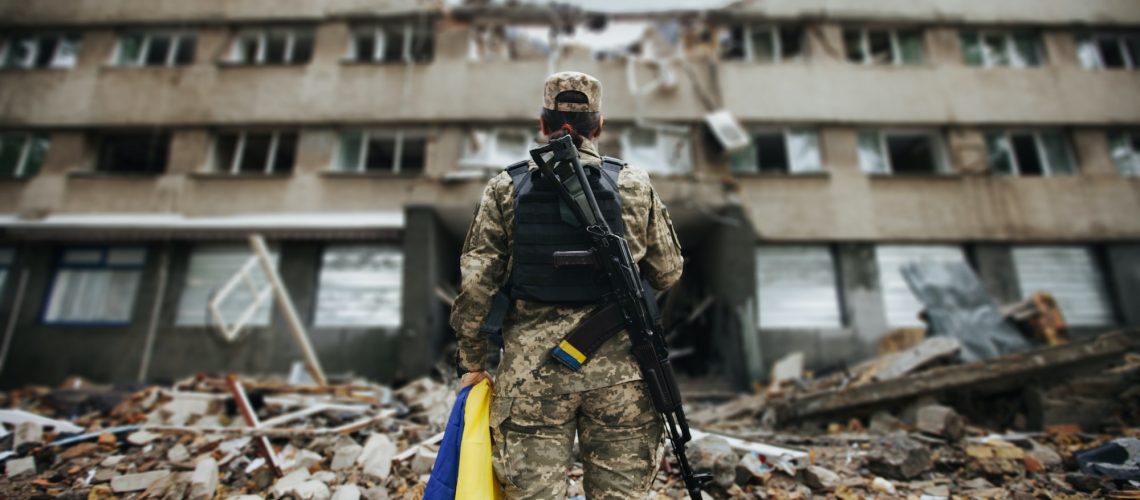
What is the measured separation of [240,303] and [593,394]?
10138mm

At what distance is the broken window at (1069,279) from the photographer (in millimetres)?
9766

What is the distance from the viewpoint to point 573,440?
192cm

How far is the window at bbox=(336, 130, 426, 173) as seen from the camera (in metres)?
10.6

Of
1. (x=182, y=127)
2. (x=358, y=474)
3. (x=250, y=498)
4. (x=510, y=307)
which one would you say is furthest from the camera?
(x=182, y=127)

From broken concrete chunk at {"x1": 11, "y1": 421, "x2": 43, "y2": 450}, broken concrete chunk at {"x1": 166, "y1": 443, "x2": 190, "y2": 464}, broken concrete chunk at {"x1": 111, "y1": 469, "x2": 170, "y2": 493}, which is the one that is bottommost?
broken concrete chunk at {"x1": 111, "y1": 469, "x2": 170, "y2": 493}

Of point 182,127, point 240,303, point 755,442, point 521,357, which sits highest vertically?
point 182,127

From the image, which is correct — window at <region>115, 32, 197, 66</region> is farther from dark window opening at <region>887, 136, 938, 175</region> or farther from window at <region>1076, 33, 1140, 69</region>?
window at <region>1076, 33, 1140, 69</region>

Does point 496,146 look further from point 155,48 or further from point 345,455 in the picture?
→ point 155,48

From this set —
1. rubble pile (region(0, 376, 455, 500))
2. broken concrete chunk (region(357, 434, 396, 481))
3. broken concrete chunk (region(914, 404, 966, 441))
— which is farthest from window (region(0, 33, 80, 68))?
broken concrete chunk (region(914, 404, 966, 441))

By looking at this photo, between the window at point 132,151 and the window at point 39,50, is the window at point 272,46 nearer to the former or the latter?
the window at point 132,151

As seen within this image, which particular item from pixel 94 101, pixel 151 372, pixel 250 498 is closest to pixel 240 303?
pixel 151 372

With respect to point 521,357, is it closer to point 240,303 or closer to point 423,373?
point 423,373

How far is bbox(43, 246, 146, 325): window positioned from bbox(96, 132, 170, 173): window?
218 cm

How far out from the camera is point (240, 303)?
968 cm
